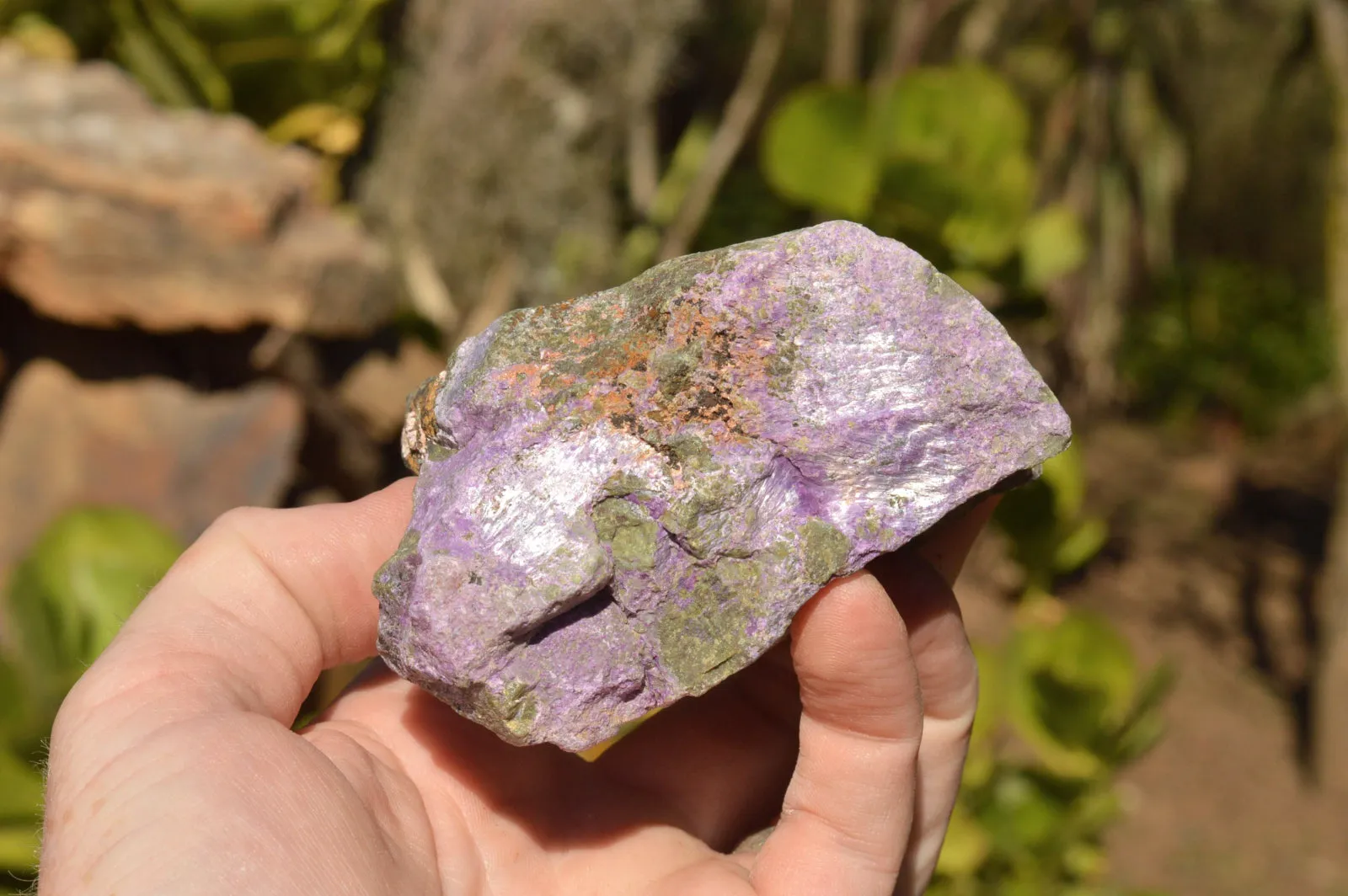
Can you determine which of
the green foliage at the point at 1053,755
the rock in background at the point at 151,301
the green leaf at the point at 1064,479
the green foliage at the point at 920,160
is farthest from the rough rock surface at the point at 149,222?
the green foliage at the point at 1053,755

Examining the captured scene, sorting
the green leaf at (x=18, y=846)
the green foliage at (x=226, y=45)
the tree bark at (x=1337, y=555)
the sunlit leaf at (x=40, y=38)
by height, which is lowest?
the tree bark at (x=1337, y=555)

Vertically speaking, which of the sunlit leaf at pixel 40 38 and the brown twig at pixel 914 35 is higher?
the sunlit leaf at pixel 40 38

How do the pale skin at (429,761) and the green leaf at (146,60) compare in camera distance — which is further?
the green leaf at (146,60)

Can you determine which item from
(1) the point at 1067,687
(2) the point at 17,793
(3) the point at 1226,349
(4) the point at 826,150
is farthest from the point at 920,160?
(3) the point at 1226,349

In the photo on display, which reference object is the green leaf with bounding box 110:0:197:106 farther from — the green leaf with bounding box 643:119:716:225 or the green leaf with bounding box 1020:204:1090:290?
the green leaf with bounding box 1020:204:1090:290

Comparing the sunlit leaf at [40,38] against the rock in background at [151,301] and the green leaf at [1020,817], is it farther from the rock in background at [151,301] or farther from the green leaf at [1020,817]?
the green leaf at [1020,817]

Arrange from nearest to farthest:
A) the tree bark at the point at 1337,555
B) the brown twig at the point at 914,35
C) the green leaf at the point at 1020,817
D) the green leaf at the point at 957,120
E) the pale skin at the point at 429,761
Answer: the pale skin at the point at 429,761 < the green leaf at the point at 957,120 < the green leaf at the point at 1020,817 < the brown twig at the point at 914,35 < the tree bark at the point at 1337,555
